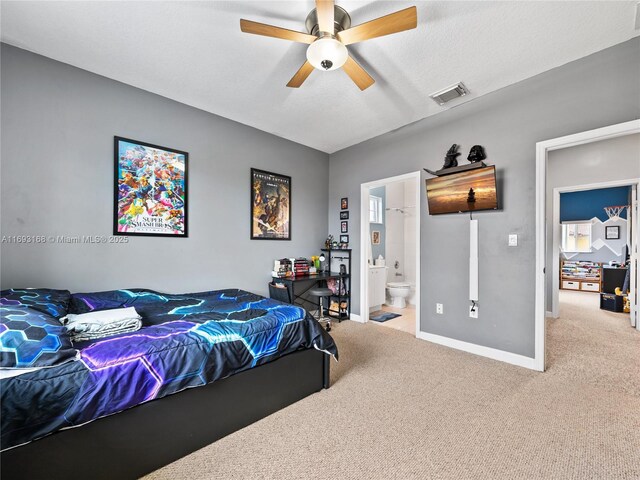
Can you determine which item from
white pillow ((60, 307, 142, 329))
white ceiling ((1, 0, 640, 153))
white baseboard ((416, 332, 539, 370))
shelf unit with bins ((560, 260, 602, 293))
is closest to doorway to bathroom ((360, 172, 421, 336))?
white baseboard ((416, 332, 539, 370))

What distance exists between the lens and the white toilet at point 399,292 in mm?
4938

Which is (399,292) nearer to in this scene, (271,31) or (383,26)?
(383,26)

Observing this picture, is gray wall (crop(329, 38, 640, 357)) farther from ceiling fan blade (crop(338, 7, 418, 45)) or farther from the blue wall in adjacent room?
the blue wall in adjacent room

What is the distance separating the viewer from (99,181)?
2.51 meters

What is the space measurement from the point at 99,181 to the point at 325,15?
2.38m

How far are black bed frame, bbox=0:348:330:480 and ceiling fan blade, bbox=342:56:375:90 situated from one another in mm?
2155

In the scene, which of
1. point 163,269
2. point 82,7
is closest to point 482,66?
point 82,7

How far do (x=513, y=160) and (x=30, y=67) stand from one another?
4.34 metres

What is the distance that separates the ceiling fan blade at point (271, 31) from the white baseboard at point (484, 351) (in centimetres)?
320

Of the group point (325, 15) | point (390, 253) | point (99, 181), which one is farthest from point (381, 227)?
point (99, 181)

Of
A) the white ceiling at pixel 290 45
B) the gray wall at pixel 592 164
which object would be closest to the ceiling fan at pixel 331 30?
the white ceiling at pixel 290 45

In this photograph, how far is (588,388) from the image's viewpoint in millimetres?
2197

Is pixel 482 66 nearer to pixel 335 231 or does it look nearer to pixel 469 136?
pixel 469 136

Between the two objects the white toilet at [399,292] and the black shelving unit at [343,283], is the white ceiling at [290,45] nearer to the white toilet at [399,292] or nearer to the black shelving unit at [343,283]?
the black shelving unit at [343,283]
